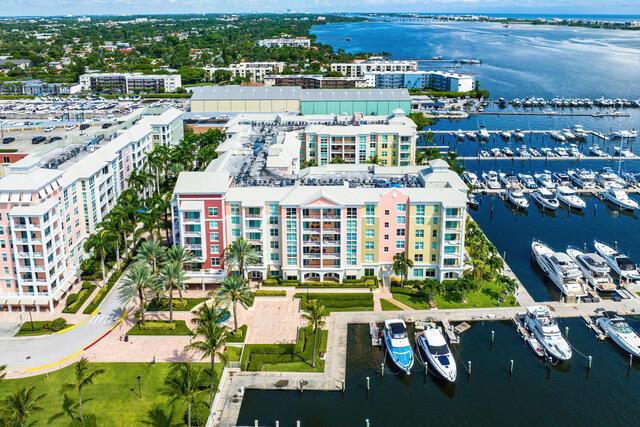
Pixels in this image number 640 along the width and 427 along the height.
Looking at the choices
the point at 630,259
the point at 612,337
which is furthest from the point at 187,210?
the point at 630,259

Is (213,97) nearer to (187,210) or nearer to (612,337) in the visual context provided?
(187,210)

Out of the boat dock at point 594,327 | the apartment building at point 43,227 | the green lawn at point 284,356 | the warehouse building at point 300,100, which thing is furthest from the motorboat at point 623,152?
the apartment building at point 43,227

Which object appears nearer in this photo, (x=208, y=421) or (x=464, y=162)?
(x=208, y=421)

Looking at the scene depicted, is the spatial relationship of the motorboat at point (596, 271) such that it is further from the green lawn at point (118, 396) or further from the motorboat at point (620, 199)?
the green lawn at point (118, 396)

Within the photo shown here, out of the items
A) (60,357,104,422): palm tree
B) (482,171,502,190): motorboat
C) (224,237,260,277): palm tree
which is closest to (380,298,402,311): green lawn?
→ (224,237,260,277): palm tree

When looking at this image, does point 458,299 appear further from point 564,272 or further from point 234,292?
point 234,292
